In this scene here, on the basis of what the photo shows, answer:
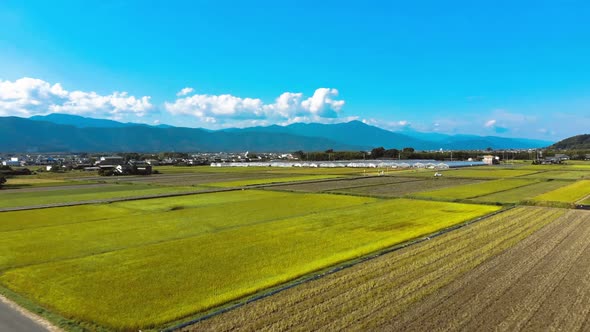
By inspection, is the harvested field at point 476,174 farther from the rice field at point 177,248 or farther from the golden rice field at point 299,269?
the golden rice field at point 299,269

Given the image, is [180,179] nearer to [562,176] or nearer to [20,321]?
[20,321]

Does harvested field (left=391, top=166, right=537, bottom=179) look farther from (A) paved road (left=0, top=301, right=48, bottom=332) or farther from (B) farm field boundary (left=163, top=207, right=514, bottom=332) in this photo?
(A) paved road (left=0, top=301, right=48, bottom=332)

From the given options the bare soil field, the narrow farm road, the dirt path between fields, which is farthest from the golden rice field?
the bare soil field

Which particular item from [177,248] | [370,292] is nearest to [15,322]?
[177,248]

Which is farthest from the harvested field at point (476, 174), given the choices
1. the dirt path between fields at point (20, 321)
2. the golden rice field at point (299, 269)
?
the dirt path between fields at point (20, 321)

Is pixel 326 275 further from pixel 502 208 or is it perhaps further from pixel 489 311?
pixel 502 208
